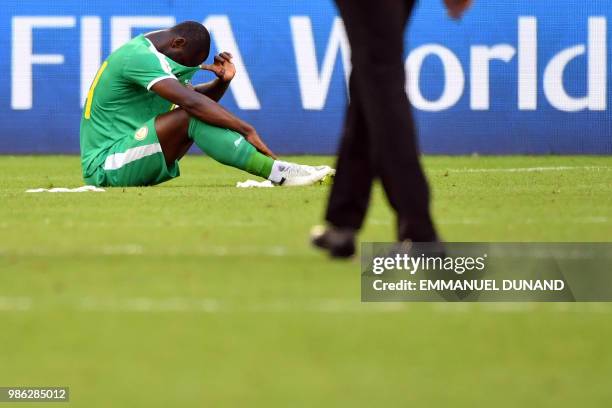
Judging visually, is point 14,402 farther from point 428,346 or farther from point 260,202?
point 260,202

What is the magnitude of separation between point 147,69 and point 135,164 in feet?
2.10

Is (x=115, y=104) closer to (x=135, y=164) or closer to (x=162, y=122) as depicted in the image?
(x=135, y=164)

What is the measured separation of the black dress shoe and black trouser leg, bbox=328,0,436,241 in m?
0.26

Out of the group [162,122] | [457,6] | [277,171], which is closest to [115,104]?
[162,122]

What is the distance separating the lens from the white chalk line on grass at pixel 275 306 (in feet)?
16.1

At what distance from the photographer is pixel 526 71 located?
15.1 meters

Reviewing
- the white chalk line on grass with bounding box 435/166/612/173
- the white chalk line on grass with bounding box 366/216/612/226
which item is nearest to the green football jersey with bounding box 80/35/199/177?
the white chalk line on grass with bounding box 366/216/612/226

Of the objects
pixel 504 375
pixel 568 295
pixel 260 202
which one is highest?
pixel 504 375

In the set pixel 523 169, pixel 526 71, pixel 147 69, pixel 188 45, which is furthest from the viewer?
pixel 526 71

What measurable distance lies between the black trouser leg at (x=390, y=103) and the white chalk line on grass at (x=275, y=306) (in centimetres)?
66

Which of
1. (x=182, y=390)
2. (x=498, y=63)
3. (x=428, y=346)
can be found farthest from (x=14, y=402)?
(x=498, y=63)

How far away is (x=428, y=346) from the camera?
436 centimetres

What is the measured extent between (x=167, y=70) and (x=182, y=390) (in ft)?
20.5

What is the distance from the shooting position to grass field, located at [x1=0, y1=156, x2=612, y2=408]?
385 centimetres
